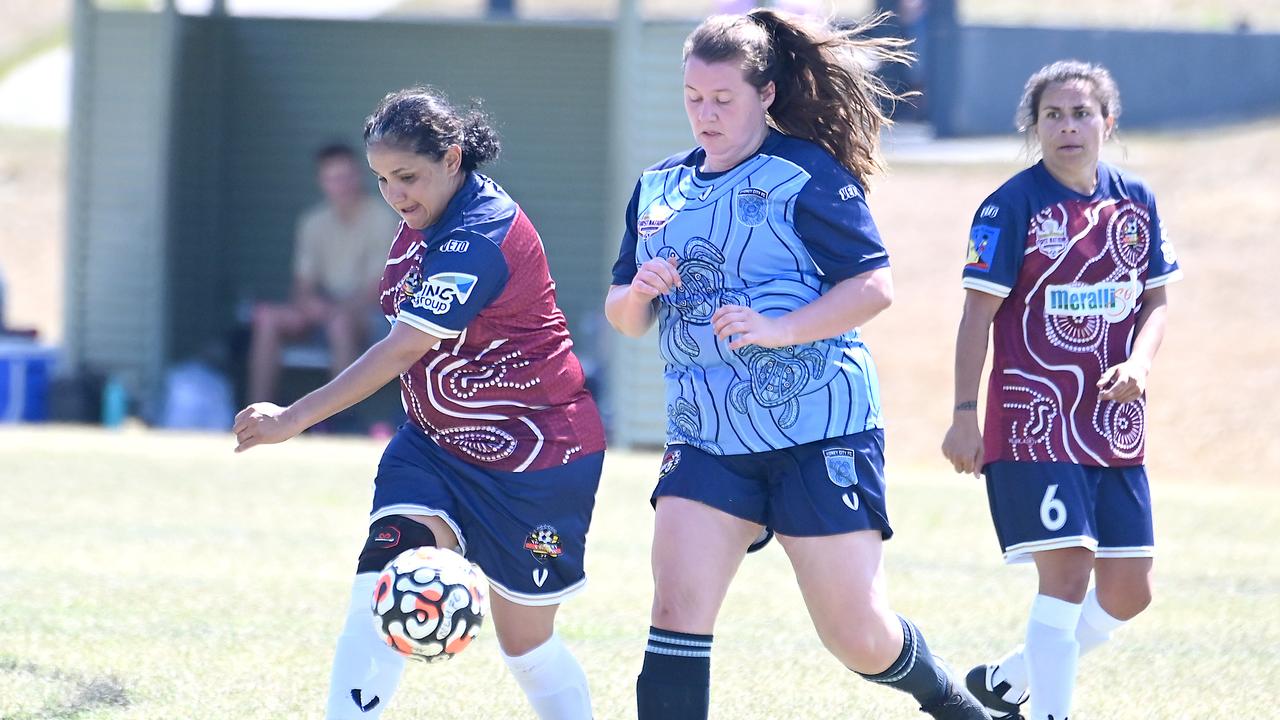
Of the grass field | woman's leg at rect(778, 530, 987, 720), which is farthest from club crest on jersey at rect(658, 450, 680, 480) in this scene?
the grass field

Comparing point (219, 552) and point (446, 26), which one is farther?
point (446, 26)

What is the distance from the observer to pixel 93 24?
1369 cm

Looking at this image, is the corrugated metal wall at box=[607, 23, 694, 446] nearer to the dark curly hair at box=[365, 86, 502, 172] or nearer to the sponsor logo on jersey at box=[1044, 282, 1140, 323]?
the sponsor logo on jersey at box=[1044, 282, 1140, 323]

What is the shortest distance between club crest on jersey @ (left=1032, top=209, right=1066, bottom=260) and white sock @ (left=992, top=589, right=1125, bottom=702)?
1.03 m

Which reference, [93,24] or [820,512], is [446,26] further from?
[820,512]

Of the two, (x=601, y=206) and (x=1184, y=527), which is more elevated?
(x=601, y=206)

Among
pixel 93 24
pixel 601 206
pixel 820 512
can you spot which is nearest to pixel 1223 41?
pixel 601 206

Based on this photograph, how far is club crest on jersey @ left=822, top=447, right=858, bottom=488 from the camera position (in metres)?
4.26

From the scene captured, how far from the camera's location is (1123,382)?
4.79 meters

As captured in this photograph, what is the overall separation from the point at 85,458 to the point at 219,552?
3377 millimetres

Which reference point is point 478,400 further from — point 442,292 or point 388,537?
point 388,537

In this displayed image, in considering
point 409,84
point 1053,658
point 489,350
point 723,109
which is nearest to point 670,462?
point 489,350

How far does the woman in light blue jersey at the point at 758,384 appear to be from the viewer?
4.24 metres

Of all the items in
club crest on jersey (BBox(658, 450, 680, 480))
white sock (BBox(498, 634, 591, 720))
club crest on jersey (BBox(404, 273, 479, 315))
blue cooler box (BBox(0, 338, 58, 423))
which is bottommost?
blue cooler box (BBox(0, 338, 58, 423))
